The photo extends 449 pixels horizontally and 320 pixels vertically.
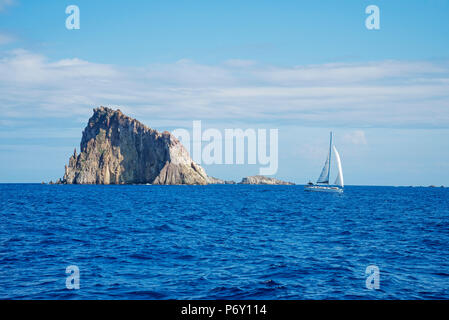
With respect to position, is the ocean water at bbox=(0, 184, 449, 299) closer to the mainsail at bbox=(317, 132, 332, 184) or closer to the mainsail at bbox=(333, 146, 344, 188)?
the mainsail at bbox=(333, 146, 344, 188)

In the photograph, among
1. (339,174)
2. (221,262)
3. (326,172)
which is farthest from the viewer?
(326,172)

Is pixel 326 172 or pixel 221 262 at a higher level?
pixel 326 172

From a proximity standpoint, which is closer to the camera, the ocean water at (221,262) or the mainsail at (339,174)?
the ocean water at (221,262)

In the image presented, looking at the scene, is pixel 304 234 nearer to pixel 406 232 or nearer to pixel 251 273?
pixel 406 232

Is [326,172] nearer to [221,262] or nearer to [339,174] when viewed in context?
[339,174]

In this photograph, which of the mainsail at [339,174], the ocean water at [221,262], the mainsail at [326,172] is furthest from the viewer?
the mainsail at [326,172]

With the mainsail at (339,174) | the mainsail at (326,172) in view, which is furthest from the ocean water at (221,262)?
the mainsail at (326,172)

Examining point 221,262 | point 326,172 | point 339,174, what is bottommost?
point 221,262

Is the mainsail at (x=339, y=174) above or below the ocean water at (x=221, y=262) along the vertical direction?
above

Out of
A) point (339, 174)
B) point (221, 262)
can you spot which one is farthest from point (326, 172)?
point (221, 262)

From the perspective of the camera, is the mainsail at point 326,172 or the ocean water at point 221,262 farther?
the mainsail at point 326,172

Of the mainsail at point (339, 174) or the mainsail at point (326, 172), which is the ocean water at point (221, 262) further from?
the mainsail at point (326, 172)

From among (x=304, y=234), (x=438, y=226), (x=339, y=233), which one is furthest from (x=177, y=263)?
(x=438, y=226)

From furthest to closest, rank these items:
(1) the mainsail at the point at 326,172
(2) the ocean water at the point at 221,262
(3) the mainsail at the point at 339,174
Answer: (1) the mainsail at the point at 326,172 < (3) the mainsail at the point at 339,174 < (2) the ocean water at the point at 221,262
